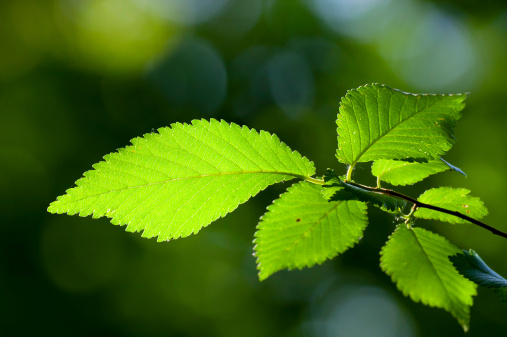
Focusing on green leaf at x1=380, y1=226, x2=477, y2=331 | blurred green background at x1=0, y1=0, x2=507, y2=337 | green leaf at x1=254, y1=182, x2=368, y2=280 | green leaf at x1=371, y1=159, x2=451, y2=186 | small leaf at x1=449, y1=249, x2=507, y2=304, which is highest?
green leaf at x1=371, y1=159, x2=451, y2=186

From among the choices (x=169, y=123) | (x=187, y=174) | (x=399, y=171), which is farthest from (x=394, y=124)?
(x=169, y=123)

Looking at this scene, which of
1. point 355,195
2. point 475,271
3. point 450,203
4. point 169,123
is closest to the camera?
point 355,195

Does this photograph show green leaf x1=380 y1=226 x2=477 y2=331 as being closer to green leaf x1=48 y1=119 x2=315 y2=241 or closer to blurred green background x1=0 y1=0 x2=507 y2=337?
green leaf x1=48 y1=119 x2=315 y2=241

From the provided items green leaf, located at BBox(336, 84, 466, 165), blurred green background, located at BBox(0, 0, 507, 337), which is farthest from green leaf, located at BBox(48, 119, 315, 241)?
blurred green background, located at BBox(0, 0, 507, 337)

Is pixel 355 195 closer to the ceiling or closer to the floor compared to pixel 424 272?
closer to the ceiling

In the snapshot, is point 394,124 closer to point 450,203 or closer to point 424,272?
point 450,203

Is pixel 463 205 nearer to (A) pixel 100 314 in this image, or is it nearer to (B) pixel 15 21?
(A) pixel 100 314

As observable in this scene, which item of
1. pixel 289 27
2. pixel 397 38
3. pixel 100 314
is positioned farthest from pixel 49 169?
pixel 397 38

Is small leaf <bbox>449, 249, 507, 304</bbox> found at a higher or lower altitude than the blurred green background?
higher
